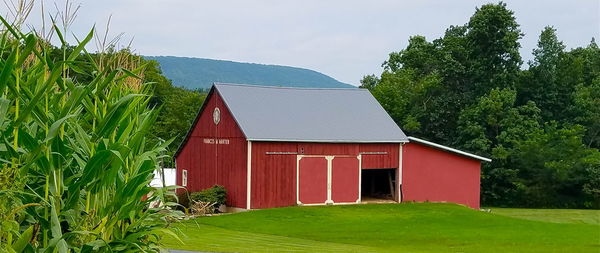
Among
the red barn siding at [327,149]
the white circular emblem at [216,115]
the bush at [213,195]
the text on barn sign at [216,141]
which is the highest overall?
the white circular emblem at [216,115]

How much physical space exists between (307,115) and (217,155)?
11.7 ft

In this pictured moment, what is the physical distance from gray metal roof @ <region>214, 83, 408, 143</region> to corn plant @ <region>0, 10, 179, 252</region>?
20.6m

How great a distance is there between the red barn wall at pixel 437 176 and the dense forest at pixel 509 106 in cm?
990

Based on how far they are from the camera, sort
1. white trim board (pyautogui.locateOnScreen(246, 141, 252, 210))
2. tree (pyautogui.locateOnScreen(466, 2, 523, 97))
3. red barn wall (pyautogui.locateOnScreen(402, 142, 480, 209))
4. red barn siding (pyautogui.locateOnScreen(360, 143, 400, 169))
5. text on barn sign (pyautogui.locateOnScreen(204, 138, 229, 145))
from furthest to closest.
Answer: tree (pyautogui.locateOnScreen(466, 2, 523, 97)) < red barn wall (pyautogui.locateOnScreen(402, 142, 480, 209)) < red barn siding (pyautogui.locateOnScreen(360, 143, 400, 169)) < text on barn sign (pyautogui.locateOnScreen(204, 138, 229, 145)) < white trim board (pyautogui.locateOnScreen(246, 141, 252, 210))

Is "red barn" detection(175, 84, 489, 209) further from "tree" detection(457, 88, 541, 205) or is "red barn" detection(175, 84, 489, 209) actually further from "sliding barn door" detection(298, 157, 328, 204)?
"tree" detection(457, 88, 541, 205)

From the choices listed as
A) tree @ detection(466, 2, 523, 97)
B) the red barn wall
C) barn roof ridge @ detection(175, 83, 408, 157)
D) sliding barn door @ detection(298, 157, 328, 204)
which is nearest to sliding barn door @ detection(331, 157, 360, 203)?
sliding barn door @ detection(298, 157, 328, 204)

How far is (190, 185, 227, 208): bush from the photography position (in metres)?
27.3

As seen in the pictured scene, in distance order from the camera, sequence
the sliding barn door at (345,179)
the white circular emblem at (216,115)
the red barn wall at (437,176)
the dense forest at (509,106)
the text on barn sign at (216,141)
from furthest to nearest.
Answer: the dense forest at (509,106), the red barn wall at (437,176), the white circular emblem at (216,115), the text on barn sign at (216,141), the sliding barn door at (345,179)

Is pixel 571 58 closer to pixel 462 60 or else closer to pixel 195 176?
pixel 462 60

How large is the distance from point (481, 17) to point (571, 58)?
263 inches

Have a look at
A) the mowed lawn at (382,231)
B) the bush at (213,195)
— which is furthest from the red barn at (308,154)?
the mowed lawn at (382,231)

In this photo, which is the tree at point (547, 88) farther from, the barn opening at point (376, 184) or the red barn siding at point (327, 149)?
the red barn siding at point (327, 149)

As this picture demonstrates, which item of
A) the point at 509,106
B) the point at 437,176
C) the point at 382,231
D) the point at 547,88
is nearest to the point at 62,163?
the point at 382,231

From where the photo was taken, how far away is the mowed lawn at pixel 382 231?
17.1m
